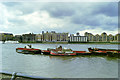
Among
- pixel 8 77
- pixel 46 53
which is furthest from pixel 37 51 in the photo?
pixel 8 77

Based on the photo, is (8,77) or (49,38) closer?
(8,77)

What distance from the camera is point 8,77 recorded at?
Answer: 17.1 ft

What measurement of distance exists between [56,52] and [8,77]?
74.9 feet

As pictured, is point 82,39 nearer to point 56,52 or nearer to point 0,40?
point 0,40

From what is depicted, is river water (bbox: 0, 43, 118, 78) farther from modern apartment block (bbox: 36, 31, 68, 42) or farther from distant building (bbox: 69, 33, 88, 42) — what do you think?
distant building (bbox: 69, 33, 88, 42)

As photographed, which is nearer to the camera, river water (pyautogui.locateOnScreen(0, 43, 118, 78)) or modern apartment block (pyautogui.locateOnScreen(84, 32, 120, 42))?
river water (pyautogui.locateOnScreen(0, 43, 118, 78))

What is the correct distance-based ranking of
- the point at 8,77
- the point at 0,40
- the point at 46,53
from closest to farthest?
the point at 8,77, the point at 46,53, the point at 0,40

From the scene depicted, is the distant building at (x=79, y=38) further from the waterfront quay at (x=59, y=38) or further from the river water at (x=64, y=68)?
the river water at (x=64, y=68)

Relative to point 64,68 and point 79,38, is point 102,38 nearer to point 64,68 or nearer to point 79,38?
point 79,38

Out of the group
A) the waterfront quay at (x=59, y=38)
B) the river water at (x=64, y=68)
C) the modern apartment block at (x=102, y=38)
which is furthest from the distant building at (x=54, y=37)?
the river water at (x=64, y=68)

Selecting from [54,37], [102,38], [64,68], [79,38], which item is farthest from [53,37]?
[64,68]

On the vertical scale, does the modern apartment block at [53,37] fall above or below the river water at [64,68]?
above

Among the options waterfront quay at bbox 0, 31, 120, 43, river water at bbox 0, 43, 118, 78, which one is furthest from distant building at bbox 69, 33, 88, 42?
river water at bbox 0, 43, 118, 78

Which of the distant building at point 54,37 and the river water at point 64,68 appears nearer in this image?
the river water at point 64,68
